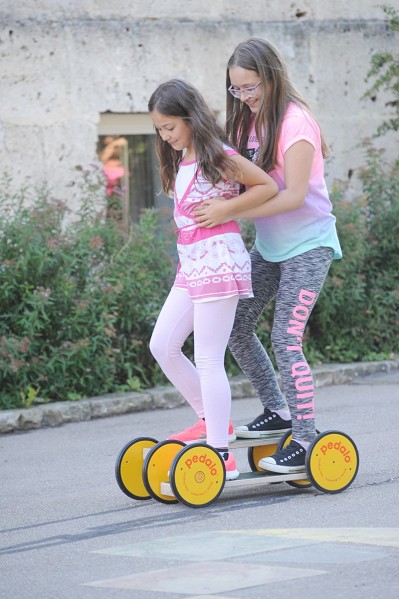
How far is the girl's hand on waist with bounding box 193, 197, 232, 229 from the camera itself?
5.25m

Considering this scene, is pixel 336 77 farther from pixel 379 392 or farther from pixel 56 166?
pixel 379 392

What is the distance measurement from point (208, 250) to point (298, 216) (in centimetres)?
43

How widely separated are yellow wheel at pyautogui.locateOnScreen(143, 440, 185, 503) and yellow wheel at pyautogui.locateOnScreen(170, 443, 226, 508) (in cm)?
17

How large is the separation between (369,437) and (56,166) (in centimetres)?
440

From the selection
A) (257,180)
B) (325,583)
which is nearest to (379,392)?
(257,180)

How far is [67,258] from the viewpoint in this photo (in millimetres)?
8562

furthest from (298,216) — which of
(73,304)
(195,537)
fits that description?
(73,304)

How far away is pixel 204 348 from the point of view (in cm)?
533

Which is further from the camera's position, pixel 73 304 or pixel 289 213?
pixel 73 304

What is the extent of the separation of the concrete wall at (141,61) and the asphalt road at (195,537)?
155 inches

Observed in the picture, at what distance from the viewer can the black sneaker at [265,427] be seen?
5.67 metres

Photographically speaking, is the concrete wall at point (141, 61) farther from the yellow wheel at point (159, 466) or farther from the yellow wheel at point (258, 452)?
the yellow wheel at point (159, 466)

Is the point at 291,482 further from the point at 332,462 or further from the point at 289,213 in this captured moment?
the point at 289,213

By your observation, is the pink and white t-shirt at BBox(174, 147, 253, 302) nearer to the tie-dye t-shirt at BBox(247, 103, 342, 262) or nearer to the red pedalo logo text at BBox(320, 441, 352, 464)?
the tie-dye t-shirt at BBox(247, 103, 342, 262)
